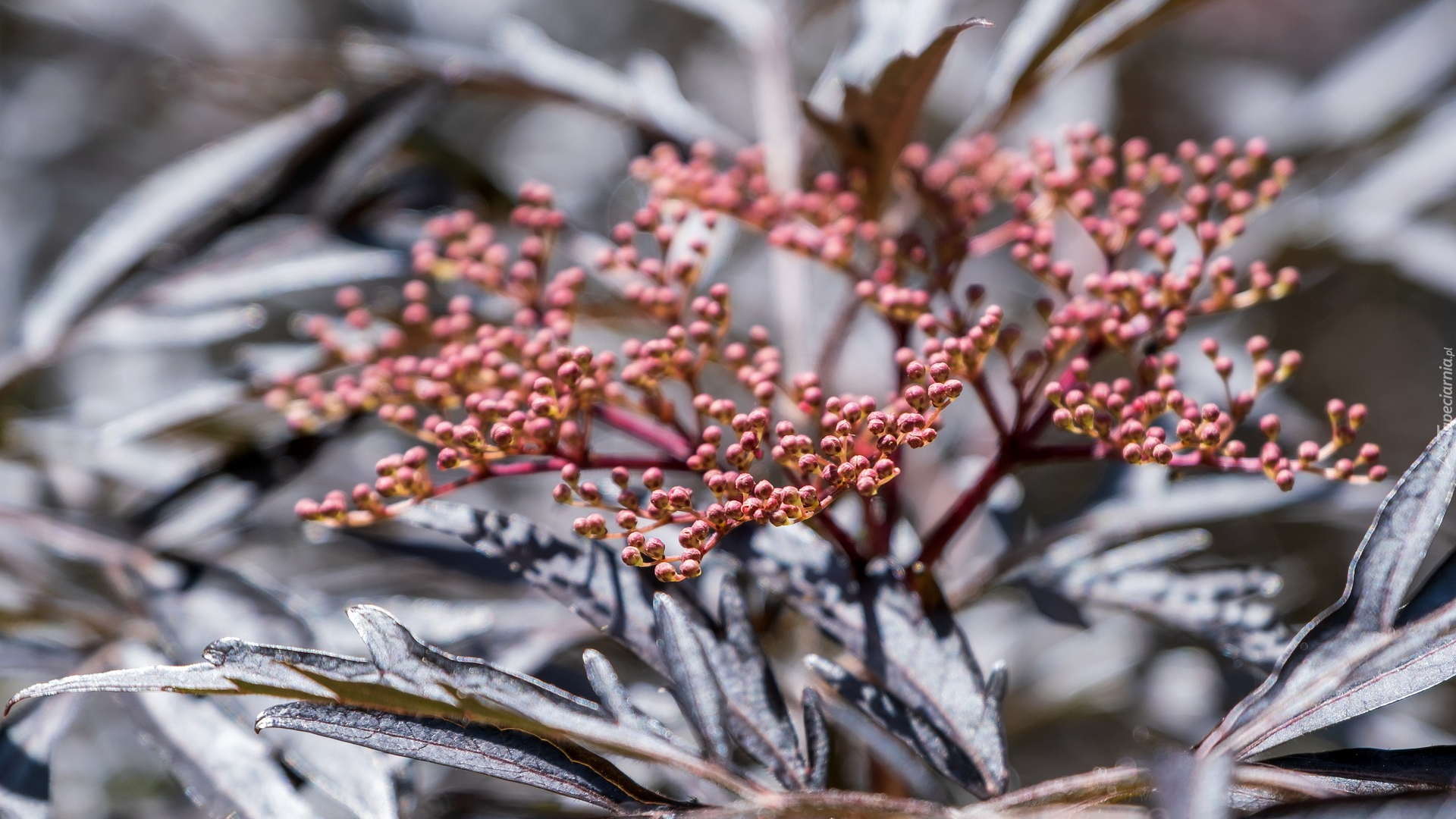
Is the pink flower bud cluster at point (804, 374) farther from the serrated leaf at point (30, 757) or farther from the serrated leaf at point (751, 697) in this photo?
the serrated leaf at point (30, 757)

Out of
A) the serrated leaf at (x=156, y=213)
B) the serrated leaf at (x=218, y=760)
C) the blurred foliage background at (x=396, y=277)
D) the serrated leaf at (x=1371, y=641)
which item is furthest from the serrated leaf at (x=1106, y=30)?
the serrated leaf at (x=218, y=760)

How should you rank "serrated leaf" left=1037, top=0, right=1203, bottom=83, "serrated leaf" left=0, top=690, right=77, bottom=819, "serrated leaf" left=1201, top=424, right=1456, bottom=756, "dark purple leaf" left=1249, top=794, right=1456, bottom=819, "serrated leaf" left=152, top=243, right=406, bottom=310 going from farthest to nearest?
"serrated leaf" left=152, top=243, right=406, bottom=310, "serrated leaf" left=1037, top=0, right=1203, bottom=83, "serrated leaf" left=0, top=690, right=77, bottom=819, "serrated leaf" left=1201, top=424, right=1456, bottom=756, "dark purple leaf" left=1249, top=794, right=1456, bottom=819

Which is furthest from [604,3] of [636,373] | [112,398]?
[636,373]

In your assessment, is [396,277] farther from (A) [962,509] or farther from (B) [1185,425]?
(B) [1185,425]

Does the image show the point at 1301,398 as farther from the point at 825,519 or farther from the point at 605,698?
the point at 605,698

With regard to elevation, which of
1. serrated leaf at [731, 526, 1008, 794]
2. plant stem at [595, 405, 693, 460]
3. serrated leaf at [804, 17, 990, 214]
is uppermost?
serrated leaf at [804, 17, 990, 214]

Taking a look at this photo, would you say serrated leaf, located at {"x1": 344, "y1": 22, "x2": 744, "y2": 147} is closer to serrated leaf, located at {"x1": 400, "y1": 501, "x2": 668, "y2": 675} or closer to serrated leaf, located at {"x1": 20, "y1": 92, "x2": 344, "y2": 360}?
serrated leaf, located at {"x1": 20, "y1": 92, "x2": 344, "y2": 360}

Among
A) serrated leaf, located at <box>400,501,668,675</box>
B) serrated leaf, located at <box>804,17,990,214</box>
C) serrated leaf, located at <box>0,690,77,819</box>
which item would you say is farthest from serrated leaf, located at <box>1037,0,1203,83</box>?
serrated leaf, located at <box>0,690,77,819</box>

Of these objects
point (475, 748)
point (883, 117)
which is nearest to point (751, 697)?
point (475, 748)
